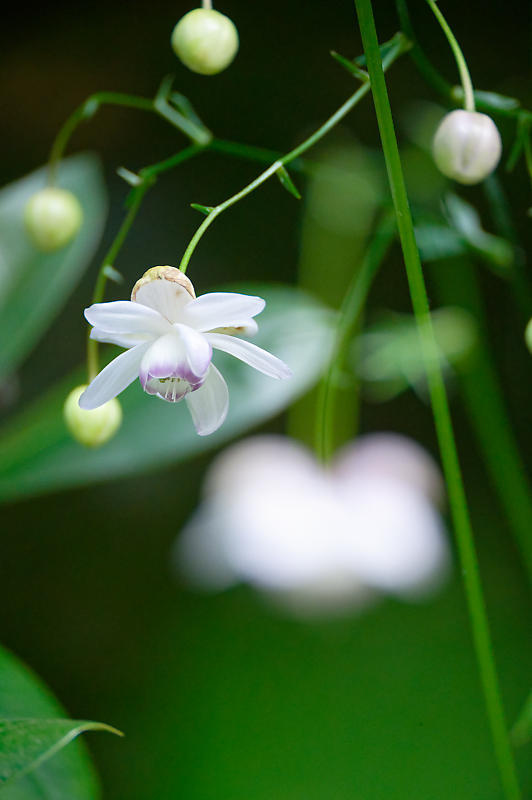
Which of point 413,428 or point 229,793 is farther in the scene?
point 413,428

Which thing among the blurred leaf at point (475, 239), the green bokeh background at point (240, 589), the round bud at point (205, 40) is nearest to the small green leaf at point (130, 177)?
the round bud at point (205, 40)

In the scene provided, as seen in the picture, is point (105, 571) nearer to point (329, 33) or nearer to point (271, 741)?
point (271, 741)

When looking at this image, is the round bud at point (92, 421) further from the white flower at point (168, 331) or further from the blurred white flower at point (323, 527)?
the blurred white flower at point (323, 527)

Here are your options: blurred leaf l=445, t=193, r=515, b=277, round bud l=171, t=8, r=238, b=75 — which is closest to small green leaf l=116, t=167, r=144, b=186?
round bud l=171, t=8, r=238, b=75

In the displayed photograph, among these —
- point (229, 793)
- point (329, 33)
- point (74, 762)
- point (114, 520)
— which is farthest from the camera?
point (114, 520)

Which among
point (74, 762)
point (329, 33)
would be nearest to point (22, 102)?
point (329, 33)

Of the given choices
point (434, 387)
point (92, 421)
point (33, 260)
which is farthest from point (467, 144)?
point (33, 260)

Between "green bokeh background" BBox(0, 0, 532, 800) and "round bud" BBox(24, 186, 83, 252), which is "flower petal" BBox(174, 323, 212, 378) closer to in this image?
"round bud" BBox(24, 186, 83, 252)
